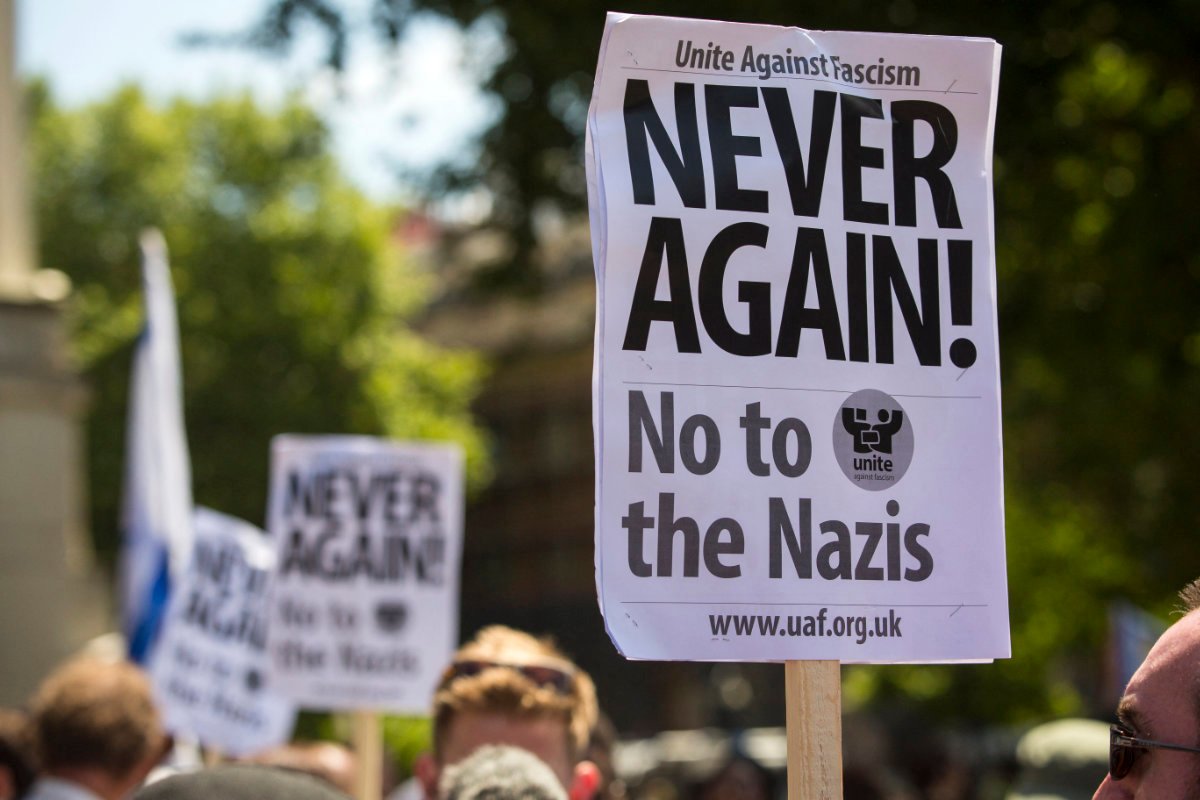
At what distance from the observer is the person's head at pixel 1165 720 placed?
84.4 inches

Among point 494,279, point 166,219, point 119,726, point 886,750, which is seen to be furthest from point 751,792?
point 166,219

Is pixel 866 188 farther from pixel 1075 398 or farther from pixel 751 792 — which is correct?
pixel 1075 398

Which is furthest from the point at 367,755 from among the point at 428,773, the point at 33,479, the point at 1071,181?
the point at 1071,181

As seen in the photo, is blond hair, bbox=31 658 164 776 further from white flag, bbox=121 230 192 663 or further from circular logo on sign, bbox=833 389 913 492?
white flag, bbox=121 230 192 663

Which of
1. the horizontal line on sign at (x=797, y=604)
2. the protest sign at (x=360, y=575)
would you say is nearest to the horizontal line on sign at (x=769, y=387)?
the horizontal line on sign at (x=797, y=604)

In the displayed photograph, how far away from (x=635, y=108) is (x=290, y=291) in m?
27.7

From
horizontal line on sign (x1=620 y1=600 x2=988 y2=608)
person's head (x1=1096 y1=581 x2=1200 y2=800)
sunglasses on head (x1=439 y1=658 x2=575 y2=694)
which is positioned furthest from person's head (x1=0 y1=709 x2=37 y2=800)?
person's head (x1=1096 y1=581 x2=1200 y2=800)

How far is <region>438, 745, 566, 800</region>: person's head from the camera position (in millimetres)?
2982

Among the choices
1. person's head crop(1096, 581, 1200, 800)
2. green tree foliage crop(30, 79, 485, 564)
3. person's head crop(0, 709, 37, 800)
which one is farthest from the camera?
green tree foliage crop(30, 79, 485, 564)

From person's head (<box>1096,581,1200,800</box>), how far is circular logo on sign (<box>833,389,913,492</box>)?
24.6 inches

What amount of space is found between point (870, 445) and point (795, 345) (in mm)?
217

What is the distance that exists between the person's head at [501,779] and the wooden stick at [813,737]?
558 millimetres

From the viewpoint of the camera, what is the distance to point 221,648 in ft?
22.2

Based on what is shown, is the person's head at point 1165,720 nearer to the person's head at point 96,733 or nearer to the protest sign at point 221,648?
the person's head at point 96,733
